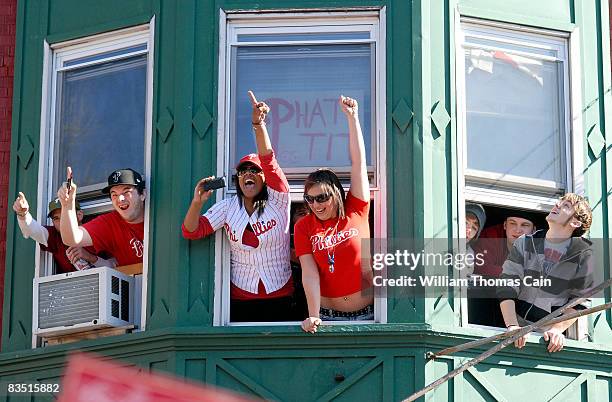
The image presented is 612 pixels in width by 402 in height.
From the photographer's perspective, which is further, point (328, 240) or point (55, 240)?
point (55, 240)

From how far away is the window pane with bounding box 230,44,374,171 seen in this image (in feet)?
48.6

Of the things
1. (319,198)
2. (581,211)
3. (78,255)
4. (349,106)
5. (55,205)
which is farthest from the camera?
(55,205)

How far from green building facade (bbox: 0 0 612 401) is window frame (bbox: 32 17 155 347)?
0.6 inches

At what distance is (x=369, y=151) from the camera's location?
14.6 metres

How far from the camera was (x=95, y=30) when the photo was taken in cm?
1545

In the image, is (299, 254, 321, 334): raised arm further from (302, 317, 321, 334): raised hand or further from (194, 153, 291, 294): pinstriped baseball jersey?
(194, 153, 291, 294): pinstriped baseball jersey

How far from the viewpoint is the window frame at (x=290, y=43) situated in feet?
47.0

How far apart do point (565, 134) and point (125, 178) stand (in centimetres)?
333

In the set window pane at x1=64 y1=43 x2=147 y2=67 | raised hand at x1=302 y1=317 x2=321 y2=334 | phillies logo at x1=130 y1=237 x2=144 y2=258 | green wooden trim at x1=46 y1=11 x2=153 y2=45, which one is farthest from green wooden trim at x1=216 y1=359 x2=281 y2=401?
green wooden trim at x1=46 y1=11 x2=153 y2=45

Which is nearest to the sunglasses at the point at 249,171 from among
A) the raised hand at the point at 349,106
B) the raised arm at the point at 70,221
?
the raised hand at the point at 349,106

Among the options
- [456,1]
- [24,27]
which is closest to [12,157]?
[24,27]

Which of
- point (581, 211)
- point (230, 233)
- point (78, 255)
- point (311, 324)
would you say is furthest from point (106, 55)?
point (581, 211)

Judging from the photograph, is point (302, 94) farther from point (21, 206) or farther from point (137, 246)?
point (21, 206)

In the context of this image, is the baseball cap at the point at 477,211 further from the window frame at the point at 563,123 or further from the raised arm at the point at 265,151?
the raised arm at the point at 265,151
